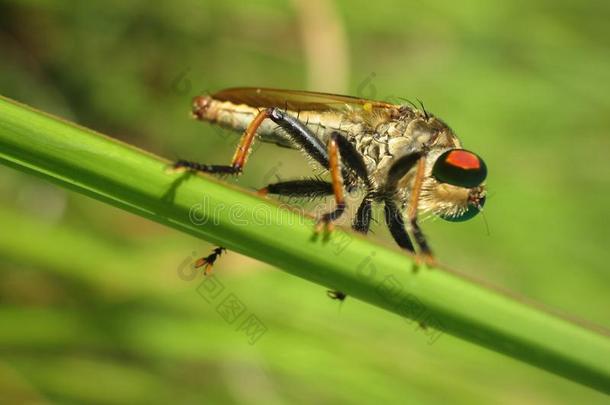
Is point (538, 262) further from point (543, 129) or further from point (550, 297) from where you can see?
point (543, 129)

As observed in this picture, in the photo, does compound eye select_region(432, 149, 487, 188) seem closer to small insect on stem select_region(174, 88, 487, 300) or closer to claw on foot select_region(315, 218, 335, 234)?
small insect on stem select_region(174, 88, 487, 300)

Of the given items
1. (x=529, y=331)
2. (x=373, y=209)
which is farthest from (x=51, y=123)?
(x=373, y=209)

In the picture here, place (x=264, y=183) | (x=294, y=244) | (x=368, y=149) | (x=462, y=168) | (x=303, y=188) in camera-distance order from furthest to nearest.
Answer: (x=264, y=183) < (x=368, y=149) < (x=303, y=188) < (x=462, y=168) < (x=294, y=244)

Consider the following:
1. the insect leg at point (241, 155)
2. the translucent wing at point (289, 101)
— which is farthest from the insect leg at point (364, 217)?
the insect leg at point (241, 155)

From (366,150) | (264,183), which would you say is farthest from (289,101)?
(264,183)

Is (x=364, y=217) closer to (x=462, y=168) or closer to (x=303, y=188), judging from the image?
(x=303, y=188)

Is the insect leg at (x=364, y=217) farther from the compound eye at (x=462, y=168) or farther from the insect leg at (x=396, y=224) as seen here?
the compound eye at (x=462, y=168)
